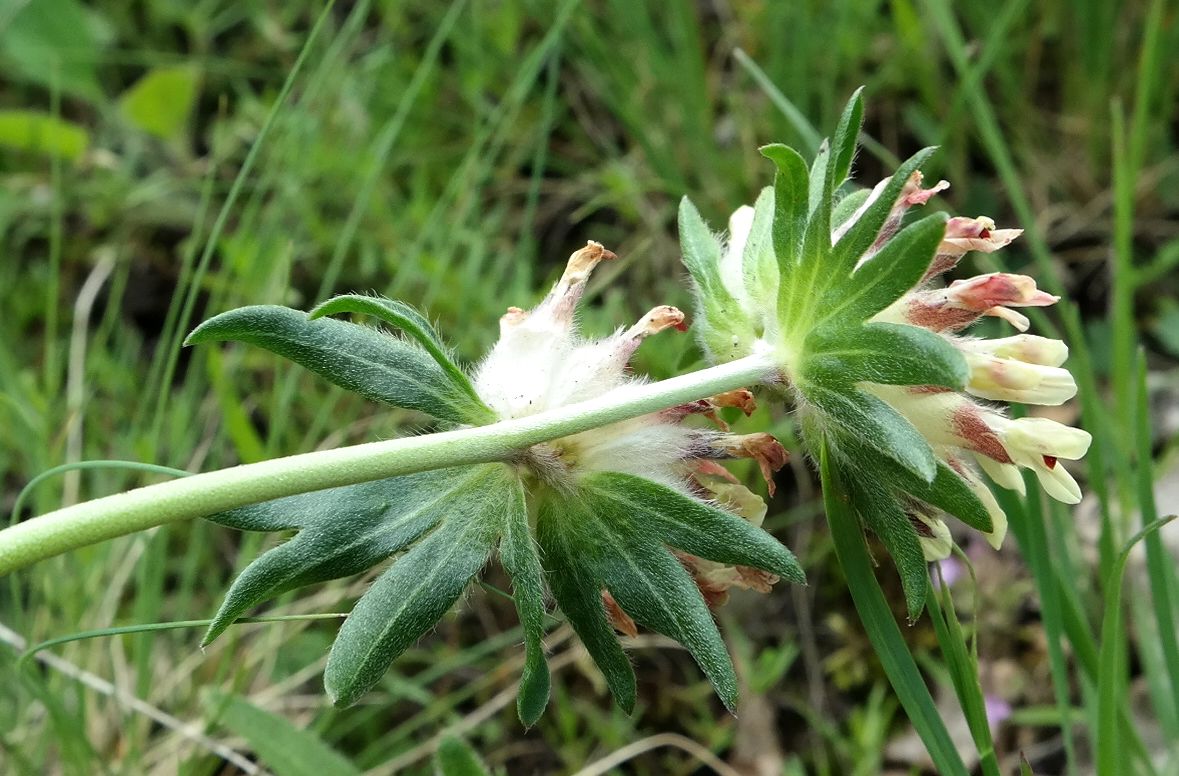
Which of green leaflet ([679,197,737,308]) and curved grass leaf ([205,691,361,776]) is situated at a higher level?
green leaflet ([679,197,737,308])

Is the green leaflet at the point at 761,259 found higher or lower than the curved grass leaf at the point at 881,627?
higher

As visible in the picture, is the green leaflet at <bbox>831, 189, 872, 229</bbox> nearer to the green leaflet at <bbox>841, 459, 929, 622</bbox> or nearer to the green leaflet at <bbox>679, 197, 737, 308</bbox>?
the green leaflet at <bbox>679, 197, 737, 308</bbox>

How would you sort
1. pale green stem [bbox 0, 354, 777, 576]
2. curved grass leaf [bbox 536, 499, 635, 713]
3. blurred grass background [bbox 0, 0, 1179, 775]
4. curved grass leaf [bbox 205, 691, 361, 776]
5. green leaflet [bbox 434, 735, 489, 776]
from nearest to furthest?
1. pale green stem [bbox 0, 354, 777, 576]
2. curved grass leaf [bbox 536, 499, 635, 713]
3. green leaflet [bbox 434, 735, 489, 776]
4. curved grass leaf [bbox 205, 691, 361, 776]
5. blurred grass background [bbox 0, 0, 1179, 775]

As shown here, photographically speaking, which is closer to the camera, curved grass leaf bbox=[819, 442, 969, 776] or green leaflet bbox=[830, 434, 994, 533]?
green leaflet bbox=[830, 434, 994, 533]

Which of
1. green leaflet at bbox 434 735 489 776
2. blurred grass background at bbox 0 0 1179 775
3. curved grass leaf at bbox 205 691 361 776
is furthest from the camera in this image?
blurred grass background at bbox 0 0 1179 775

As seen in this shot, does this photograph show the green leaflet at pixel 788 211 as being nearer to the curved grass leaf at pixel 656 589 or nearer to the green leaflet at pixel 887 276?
the green leaflet at pixel 887 276

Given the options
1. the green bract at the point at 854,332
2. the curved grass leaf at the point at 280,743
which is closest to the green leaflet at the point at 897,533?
the green bract at the point at 854,332

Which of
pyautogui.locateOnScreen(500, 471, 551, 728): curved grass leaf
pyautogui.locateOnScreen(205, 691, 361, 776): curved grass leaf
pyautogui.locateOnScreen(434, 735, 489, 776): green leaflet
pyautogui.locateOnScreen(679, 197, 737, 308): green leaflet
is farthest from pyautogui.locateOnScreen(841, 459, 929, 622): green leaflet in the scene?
pyautogui.locateOnScreen(205, 691, 361, 776): curved grass leaf
